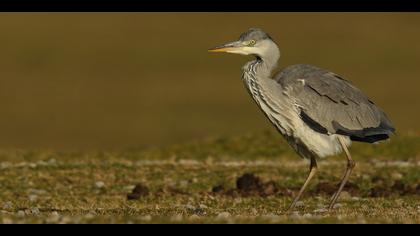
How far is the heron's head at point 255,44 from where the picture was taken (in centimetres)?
1716

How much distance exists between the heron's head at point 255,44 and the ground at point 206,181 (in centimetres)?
246

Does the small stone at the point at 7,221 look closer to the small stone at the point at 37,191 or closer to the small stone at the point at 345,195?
the small stone at the point at 37,191

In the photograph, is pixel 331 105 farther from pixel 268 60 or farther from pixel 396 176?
pixel 396 176

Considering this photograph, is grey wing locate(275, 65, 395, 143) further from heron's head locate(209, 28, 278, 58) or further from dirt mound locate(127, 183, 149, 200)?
dirt mound locate(127, 183, 149, 200)

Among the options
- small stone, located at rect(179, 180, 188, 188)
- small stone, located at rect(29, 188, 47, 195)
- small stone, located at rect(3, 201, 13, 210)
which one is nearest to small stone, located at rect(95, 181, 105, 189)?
small stone, located at rect(29, 188, 47, 195)

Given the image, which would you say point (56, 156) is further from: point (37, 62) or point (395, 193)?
point (37, 62)

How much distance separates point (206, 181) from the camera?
2136cm

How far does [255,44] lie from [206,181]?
4.86 meters

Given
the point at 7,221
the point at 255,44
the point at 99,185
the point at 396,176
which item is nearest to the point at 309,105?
the point at 255,44

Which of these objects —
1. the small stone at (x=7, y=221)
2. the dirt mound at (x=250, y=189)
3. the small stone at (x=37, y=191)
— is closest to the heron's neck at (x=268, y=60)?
the dirt mound at (x=250, y=189)

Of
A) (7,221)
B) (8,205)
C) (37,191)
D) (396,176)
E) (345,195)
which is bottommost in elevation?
(396,176)

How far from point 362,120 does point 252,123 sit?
26.1 meters

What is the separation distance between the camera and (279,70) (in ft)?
57.4
